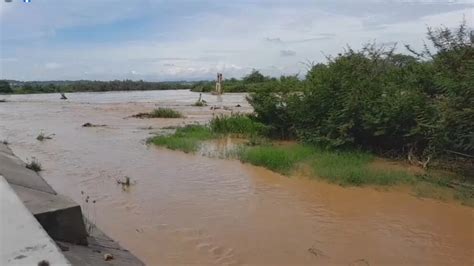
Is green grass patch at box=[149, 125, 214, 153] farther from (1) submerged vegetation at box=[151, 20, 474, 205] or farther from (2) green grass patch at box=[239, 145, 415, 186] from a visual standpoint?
(2) green grass patch at box=[239, 145, 415, 186]

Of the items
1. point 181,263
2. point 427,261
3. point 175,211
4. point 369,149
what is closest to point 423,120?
point 369,149

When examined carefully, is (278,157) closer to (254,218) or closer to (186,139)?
(254,218)

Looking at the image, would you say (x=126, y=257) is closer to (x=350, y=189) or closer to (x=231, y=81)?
(x=350, y=189)

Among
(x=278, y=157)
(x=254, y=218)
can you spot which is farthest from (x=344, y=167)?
(x=254, y=218)

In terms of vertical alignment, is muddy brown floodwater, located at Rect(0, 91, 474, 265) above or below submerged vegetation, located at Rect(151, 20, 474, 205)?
below

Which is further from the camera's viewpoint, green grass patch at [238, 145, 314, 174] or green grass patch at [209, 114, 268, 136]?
green grass patch at [209, 114, 268, 136]

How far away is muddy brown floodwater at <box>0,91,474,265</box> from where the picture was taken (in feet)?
18.3

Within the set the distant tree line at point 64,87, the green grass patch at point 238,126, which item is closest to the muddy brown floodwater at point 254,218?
the green grass patch at point 238,126

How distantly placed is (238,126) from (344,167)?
276 inches

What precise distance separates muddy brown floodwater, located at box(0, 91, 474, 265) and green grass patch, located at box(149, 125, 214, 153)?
2.09 m

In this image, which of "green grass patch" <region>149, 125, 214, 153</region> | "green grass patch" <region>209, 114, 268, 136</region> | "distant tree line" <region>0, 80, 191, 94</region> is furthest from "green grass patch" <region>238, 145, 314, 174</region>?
"distant tree line" <region>0, 80, 191, 94</region>

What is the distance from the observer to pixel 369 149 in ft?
37.9

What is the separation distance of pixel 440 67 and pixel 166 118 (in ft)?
58.2

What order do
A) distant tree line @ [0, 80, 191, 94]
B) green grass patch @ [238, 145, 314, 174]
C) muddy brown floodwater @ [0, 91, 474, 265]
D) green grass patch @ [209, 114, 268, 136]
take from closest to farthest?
1. muddy brown floodwater @ [0, 91, 474, 265]
2. green grass patch @ [238, 145, 314, 174]
3. green grass patch @ [209, 114, 268, 136]
4. distant tree line @ [0, 80, 191, 94]
